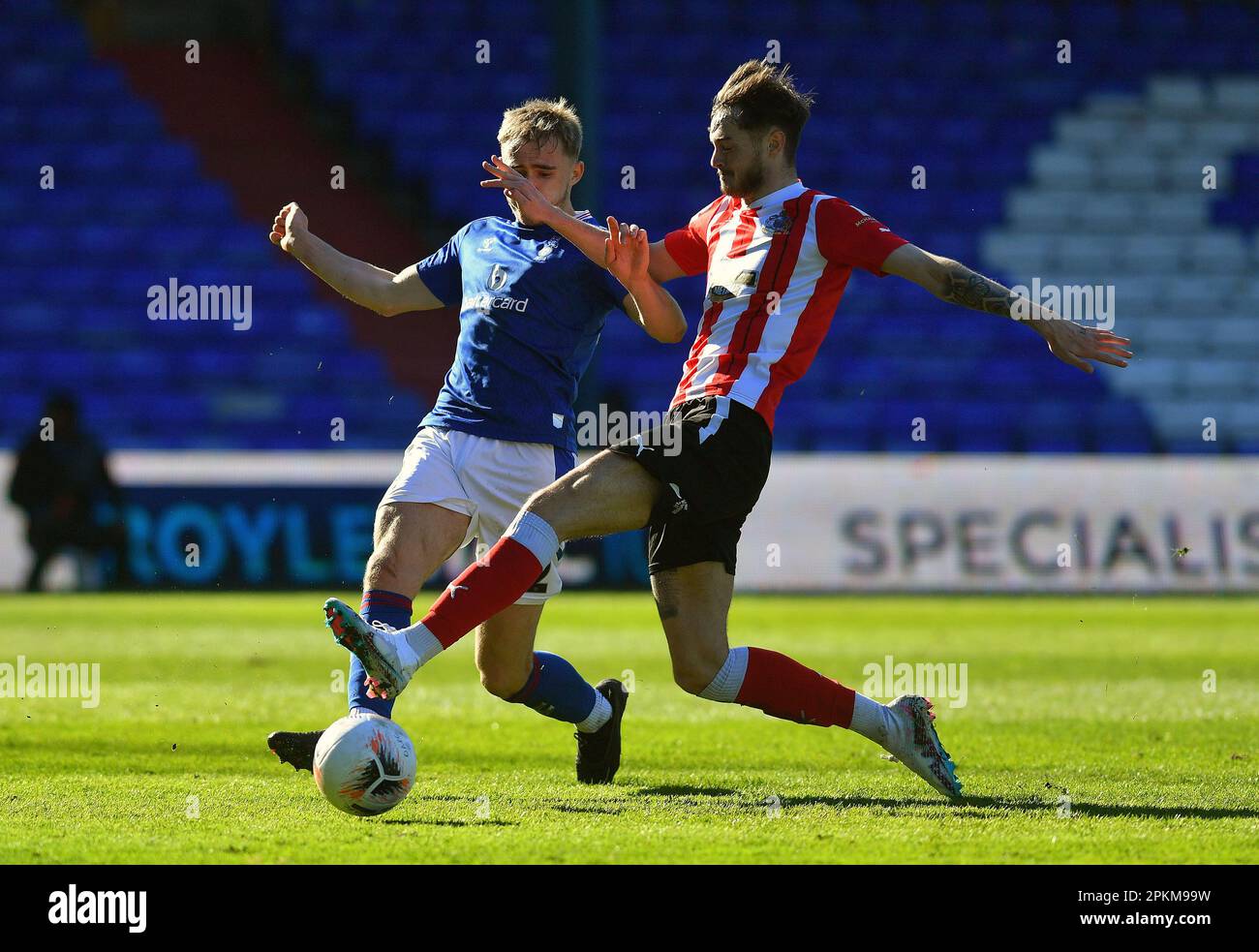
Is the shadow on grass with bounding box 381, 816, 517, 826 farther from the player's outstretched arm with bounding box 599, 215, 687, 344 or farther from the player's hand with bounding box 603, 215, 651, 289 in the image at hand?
the player's hand with bounding box 603, 215, 651, 289

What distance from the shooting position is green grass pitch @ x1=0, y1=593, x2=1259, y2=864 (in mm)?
4160

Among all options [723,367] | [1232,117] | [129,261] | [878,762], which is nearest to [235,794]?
[723,367]

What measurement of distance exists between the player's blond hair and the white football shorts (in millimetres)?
907

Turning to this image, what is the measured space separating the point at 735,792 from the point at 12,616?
7794 mm

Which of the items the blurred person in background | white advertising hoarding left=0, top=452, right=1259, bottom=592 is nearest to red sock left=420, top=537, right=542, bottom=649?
white advertising hoarding left=0, top=452, right=1259, bottom=592

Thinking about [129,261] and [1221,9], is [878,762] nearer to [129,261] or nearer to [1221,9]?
[129,261]

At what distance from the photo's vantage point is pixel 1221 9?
67.2 ft

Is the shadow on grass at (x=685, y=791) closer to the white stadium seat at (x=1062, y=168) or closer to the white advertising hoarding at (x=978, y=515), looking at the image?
the white advertising hoarding at (x=978, y=515)

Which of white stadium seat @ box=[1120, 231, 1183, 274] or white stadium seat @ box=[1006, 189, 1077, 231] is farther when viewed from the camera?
white stadium seat @ box=[1006, 189, 1077, 231]

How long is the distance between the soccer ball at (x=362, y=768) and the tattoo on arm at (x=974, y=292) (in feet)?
6.11

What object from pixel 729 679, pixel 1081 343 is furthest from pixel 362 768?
pixel 1081 343

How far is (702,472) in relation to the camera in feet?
15.1

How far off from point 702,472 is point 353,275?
1469 mm

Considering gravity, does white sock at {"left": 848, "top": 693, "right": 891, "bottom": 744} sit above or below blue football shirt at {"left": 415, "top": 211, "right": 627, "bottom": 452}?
below
